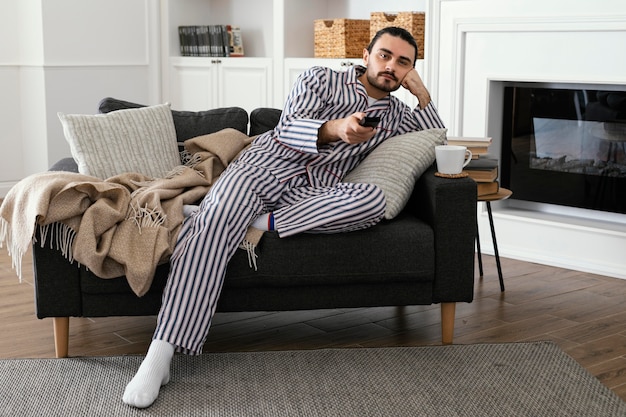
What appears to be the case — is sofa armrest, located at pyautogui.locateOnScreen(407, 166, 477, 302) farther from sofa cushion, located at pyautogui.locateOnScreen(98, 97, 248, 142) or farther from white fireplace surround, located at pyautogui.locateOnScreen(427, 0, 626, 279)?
white fireplace surround, located at pyautogui.locateOnScreen(427, 0, 626, 279)

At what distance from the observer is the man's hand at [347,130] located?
275 centimetres

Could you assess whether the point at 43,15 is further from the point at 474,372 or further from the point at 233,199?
the point at 474,372

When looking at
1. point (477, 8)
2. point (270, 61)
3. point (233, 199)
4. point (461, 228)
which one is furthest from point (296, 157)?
point (270, 61)

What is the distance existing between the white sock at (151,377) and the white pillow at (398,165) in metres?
0.86

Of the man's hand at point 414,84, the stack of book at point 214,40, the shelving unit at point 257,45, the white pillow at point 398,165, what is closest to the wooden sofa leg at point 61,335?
the white pillow at point 398,165

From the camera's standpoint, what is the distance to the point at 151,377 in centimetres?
245

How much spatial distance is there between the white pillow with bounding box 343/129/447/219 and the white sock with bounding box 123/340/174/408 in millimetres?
861

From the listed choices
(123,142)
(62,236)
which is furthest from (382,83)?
(62,236)

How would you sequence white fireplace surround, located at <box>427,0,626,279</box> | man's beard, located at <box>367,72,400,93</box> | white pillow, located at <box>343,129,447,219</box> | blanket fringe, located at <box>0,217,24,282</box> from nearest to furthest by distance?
blanket fringe, located at <box>0,217,24,282</box> → white pillow, located at <box>343,129,447,219</box> → man's beard, located at <box>367,72,400,93</box> → white fireplace surround, located at <box>427,0,626,279</box>

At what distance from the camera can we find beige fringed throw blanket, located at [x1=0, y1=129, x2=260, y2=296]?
2.63 m

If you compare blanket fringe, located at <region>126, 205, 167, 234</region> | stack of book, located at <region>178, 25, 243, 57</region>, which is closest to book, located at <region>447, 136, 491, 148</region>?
blanket fringe, located at <region>126, 205, 167, 234</region>

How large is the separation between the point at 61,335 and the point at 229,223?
652 mm

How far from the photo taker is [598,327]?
3180 mm

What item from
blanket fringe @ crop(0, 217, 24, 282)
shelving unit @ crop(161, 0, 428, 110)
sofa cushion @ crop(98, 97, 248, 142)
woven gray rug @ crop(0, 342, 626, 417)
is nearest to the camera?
woven gray rug @ crop(0, 342, 626, 417)
